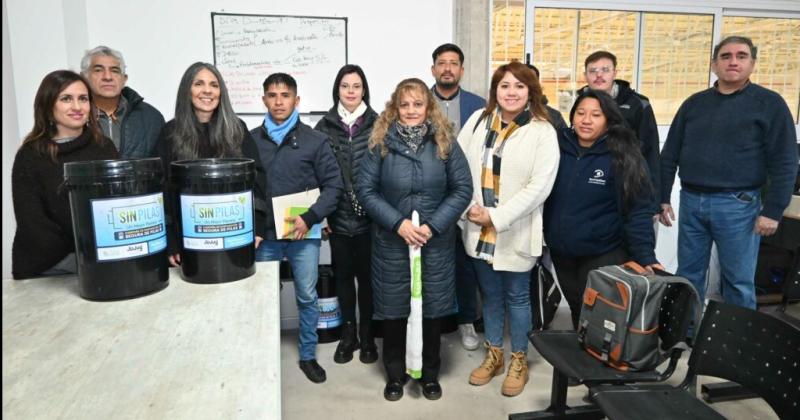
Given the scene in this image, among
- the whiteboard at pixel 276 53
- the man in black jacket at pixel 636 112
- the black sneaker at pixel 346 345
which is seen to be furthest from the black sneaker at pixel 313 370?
the man in black jacket at pixel 636 112

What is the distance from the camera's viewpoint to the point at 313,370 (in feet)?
8.53

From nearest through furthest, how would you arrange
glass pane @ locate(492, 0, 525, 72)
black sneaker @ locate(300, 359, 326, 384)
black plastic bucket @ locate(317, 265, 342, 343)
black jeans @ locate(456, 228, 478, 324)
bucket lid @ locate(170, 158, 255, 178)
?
bucket lid @ locate(170, 158, 255, 178), black sneaker @ locate(300, 359, 326, 384), black plastic bucket @ locate(317, 265, 342, 343), black jeans @ locate(456, 228, 478, 324), glass pane @ locate(492, 0, 525, 72)

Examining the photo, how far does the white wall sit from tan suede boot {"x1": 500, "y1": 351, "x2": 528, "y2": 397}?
1.88m

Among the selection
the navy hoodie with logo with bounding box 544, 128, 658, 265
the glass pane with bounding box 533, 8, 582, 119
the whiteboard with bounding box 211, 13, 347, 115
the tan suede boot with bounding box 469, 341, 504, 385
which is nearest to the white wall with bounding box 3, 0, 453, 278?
the whiteboard with bounding box 211, 13, 347, 115

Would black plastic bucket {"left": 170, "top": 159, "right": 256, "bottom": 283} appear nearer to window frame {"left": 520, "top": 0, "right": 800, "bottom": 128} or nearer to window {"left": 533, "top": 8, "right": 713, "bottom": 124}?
window frame {"left": 520, "top": 0, "right": 800, "bottom": 128}

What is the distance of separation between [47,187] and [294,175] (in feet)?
3.79

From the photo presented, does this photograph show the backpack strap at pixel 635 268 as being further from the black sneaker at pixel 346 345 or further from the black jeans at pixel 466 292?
the black sneaker at pixel 346 345

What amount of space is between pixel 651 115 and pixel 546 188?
109 centimetres

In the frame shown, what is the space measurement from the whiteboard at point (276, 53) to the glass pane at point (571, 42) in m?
1.48

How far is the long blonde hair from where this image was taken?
228 centimetres

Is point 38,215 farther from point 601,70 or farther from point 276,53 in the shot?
point 601,70

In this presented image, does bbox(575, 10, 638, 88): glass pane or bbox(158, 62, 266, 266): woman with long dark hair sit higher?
bbox(575, 10, 638, 88): glass pane

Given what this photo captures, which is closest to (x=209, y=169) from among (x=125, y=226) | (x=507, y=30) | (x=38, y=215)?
(x=125, y=226)

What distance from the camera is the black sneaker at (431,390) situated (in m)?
2.40
